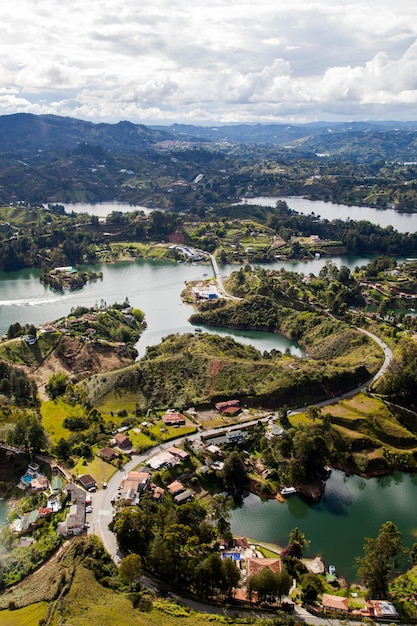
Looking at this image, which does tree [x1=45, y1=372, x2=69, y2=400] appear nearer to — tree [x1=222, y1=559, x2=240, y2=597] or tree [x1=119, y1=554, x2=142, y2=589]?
tree [x1=119, y1=554, x2=142, y2=589]

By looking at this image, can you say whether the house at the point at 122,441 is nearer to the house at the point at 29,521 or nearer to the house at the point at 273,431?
the house at the point at 29,521

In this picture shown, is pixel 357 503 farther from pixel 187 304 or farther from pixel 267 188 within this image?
pixel 267 188

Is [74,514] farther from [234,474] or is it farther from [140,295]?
[140,295]

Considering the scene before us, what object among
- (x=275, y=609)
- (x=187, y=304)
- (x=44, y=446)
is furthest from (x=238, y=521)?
(x=187, y=304)

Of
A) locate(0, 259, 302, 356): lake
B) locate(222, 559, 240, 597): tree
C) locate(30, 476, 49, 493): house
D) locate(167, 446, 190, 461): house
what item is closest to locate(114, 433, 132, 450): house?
locate(167, 446, 190, 461): house

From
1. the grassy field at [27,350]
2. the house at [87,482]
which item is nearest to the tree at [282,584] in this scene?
the house at [87,482]

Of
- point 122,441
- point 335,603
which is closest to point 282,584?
point 335,603
